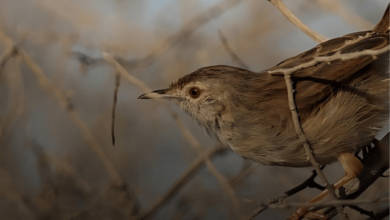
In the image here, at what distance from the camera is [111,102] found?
164cm

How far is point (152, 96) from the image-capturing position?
131 centimetres

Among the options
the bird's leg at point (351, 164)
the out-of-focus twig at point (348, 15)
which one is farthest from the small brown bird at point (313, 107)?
the out-of-focus twig at point (348, 15)

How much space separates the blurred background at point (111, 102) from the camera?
1.51 metres

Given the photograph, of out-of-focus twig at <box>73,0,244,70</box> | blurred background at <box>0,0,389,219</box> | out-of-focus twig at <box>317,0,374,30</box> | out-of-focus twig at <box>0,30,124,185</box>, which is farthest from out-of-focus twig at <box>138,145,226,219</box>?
out-of-focus twig at <box>317,0,374,30</box>

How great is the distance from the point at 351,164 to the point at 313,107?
0.18 meters

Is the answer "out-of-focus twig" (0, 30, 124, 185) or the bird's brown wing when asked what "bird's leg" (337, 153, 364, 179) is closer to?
the bird's brown wing

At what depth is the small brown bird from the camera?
1107 millimetres

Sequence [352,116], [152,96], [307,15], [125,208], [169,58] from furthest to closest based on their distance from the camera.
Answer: [169,58] → [125,208] → [307,15] → [152,96] → [352,116]

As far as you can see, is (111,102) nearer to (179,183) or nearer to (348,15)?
(179,183)

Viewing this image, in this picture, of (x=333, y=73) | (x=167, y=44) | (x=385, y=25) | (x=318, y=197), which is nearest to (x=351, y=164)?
(x=318, y=197)

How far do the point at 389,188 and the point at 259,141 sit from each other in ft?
1.34

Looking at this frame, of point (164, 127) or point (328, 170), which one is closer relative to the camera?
point (328, 170)

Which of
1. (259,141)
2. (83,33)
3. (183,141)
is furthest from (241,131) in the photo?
(83,33)

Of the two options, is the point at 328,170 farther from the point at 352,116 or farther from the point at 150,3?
the point at 150,3
